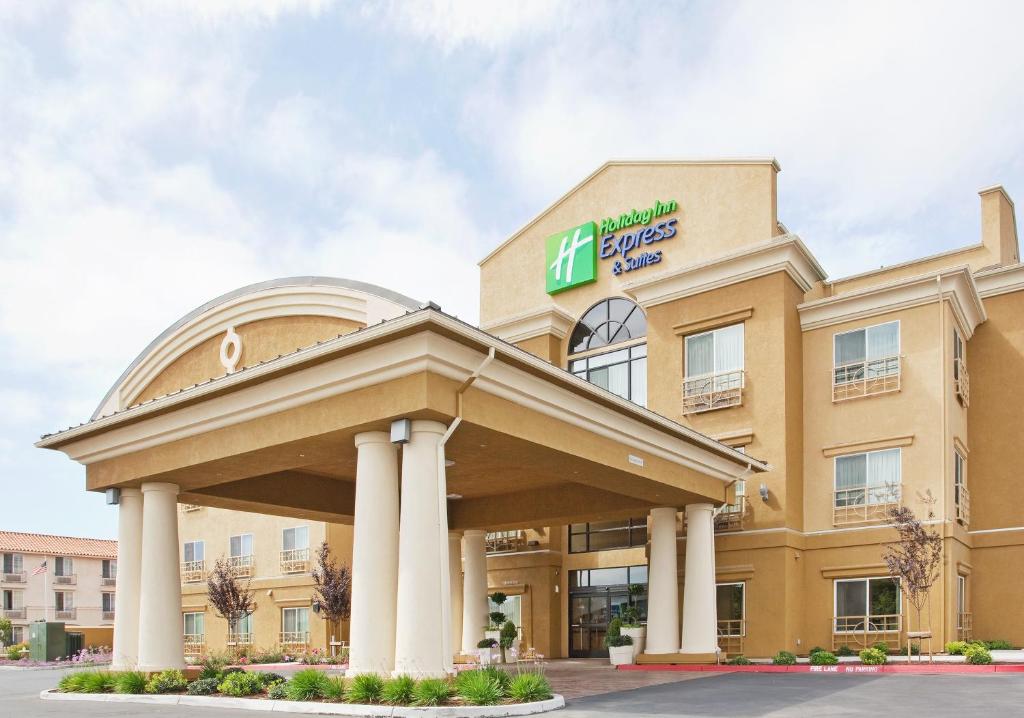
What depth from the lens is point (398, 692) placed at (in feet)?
50.2

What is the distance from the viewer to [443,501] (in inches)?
658

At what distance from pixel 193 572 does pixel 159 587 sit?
23.5 metres

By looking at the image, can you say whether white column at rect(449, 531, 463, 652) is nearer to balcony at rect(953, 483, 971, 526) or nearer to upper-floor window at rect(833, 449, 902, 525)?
upper-floor window at rect(833, 449, 902, 525)

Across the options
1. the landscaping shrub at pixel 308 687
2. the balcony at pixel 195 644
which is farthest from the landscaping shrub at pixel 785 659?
the balcony at pixel 195 644

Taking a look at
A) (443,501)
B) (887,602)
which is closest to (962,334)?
(887,602)

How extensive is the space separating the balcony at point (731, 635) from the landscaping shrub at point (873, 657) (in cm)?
394

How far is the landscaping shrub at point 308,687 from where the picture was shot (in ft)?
55.0

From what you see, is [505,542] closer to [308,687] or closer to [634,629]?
[634,629]

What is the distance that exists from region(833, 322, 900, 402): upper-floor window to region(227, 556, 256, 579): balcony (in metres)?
24.7

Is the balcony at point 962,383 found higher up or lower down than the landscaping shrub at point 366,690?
higher up

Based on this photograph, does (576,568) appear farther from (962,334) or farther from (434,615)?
(434,615)


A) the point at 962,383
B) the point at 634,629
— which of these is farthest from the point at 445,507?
the point at 962,383

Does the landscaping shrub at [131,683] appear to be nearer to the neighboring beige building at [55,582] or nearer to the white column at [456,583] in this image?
the white column at [456,583]

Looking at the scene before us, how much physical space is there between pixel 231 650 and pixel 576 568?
16170 millimetres
